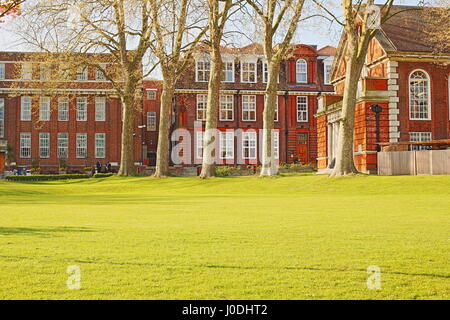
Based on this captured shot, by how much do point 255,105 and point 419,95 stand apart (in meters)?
26.3

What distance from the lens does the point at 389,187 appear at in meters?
25.5

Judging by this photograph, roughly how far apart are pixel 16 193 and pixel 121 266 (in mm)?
25886

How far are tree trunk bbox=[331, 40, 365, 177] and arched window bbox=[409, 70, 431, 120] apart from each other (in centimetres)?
795

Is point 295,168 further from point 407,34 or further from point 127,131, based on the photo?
point 407,34

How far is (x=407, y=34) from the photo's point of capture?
37625 mm

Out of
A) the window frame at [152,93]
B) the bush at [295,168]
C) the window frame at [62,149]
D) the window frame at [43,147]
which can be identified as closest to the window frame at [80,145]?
the window frame at [62,149]

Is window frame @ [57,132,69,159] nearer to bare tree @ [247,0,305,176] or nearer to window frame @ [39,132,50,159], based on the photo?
window frame @ [39,132,50,159]

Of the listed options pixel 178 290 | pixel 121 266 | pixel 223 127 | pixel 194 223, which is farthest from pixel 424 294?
pixel 223 127

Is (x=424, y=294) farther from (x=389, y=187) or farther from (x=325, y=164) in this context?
(x=325, y=164)

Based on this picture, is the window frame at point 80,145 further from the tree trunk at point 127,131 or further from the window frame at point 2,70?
the tree trunk at point 127,131

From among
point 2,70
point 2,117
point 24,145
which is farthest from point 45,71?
point 2,70

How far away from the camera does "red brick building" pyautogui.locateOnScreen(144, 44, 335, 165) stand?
2360 inches
